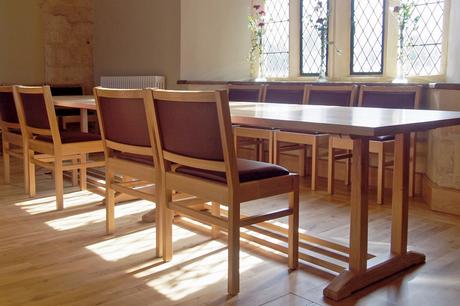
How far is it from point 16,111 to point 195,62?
7.49 feet

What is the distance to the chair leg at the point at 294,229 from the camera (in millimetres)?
2416

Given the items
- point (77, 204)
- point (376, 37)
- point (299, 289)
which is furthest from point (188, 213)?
point (376, 37)

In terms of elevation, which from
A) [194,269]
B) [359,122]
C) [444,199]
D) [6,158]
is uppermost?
[359,122]

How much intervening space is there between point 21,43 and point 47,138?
3.28 m

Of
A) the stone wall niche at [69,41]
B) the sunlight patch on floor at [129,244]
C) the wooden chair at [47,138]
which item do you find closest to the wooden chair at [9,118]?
the wooden chair at [47,138]

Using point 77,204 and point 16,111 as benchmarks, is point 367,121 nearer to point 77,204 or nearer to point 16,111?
point 77,204

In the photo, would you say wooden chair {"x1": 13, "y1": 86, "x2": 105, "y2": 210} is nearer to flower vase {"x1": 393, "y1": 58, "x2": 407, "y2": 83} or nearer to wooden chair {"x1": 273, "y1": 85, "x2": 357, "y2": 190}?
wooden chair {"x1": 273, "y1": 85, "x2": 357, "y2": 190}

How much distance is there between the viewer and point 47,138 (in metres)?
3.73

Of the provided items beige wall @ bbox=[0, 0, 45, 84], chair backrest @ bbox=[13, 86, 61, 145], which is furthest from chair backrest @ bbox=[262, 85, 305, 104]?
beige wall @ bbox=[0, 0, 45, 84]

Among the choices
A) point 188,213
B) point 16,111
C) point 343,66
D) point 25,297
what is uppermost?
point 343,66

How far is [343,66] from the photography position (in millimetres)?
5078

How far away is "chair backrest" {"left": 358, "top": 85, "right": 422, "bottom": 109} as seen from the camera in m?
3.87

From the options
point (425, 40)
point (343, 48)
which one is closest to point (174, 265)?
point (425, 40)

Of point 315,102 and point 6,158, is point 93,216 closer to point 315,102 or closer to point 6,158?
point 6,158
